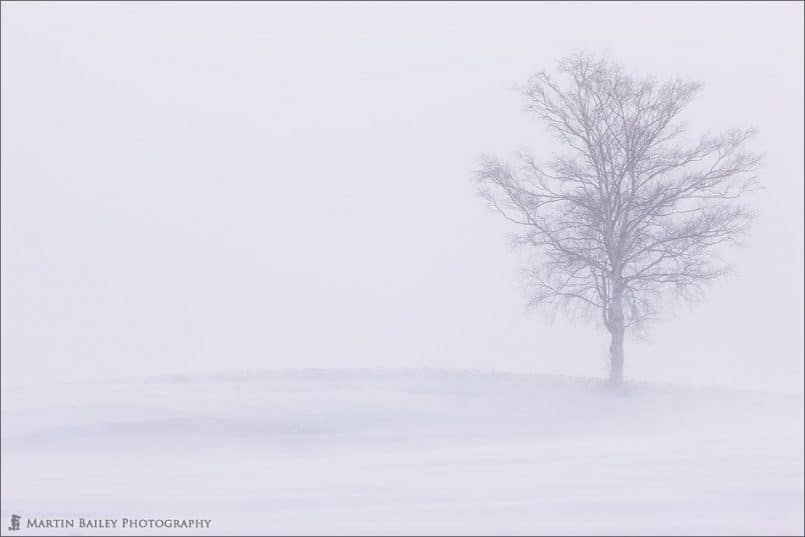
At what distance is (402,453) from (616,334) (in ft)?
25.1

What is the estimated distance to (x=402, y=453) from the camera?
62.9ft

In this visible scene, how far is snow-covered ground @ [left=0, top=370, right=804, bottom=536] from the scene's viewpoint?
14422mm

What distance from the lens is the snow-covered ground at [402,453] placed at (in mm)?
14422

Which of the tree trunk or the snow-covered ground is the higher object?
the tree trunk

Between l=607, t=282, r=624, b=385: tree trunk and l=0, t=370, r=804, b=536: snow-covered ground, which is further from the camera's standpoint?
l=607, t=282, r=624, b=385: tree trunk

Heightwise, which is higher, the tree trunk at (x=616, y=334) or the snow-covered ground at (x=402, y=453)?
Result: the tree trunk at (x=616, y=334)

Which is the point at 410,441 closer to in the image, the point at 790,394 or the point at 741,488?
the point at 741,488

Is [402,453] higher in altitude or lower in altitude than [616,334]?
lower

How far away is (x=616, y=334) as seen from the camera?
81.6 ft

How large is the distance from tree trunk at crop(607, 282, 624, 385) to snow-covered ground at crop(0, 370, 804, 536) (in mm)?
571

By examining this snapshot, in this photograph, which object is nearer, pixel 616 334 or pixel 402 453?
pixel 402 453

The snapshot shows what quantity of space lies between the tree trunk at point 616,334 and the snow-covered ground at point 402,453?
0.57 meters

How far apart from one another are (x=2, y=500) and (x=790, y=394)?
1776 cm

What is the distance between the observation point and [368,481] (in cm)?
1617
